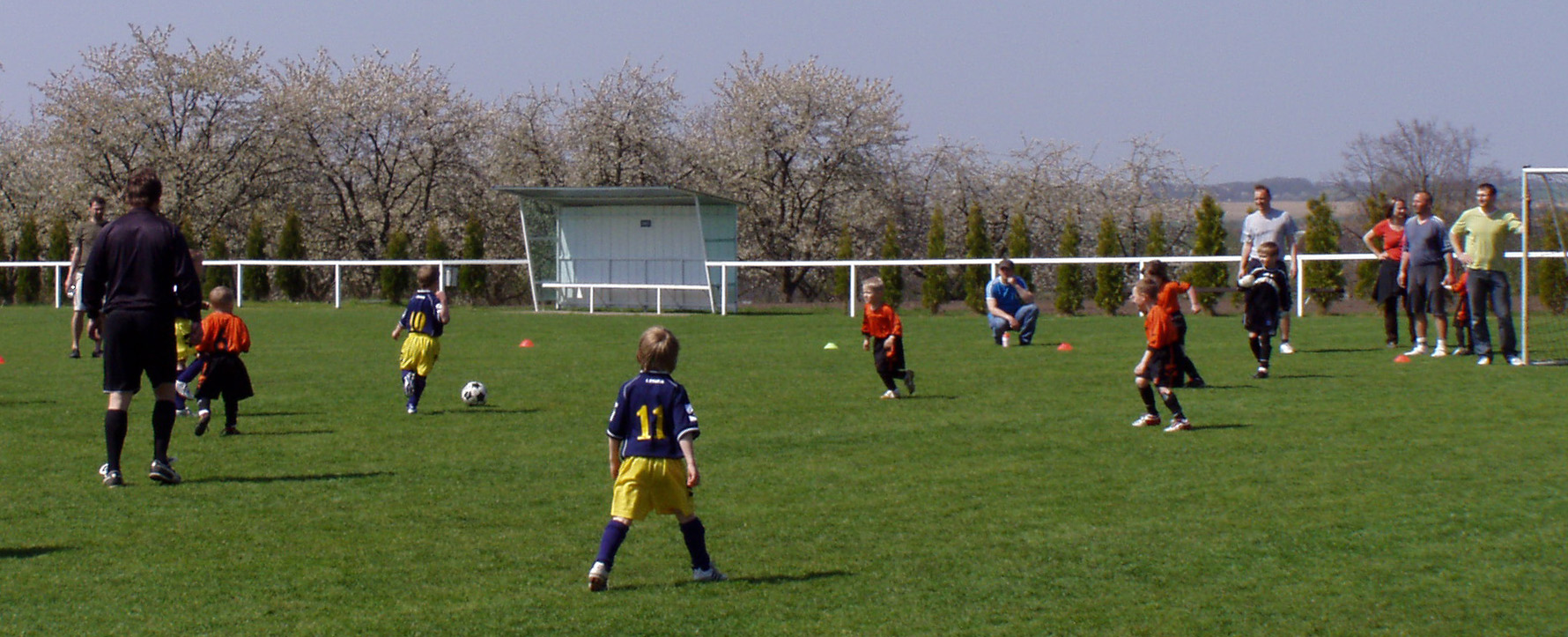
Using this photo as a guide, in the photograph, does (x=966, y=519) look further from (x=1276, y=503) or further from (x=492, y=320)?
(x=492, y=320)

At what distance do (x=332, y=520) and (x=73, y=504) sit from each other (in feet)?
4.80

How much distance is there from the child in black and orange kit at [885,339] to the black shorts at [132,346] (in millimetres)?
5806

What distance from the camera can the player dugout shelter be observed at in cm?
3044

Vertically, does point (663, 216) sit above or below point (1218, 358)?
above

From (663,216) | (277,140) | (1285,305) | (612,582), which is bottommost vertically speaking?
(612,582)

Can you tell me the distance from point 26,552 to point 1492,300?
12.8 m

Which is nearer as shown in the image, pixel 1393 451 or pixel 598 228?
pixel 1393 451

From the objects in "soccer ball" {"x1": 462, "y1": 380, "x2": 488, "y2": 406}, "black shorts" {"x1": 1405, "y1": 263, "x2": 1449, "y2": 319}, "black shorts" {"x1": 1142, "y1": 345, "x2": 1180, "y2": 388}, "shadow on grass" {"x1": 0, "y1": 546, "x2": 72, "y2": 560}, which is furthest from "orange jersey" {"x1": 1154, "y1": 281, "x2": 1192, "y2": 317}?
"shadow on grass" {"x1": 0, "y1": 546, "x2": 72, "y2": 560}

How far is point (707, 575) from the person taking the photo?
5535 millimetres

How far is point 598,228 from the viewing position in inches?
1254

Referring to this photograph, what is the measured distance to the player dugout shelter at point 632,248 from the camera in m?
30.4

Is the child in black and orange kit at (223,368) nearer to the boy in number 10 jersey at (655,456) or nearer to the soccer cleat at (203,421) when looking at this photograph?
the soccer cleat at (203,421)

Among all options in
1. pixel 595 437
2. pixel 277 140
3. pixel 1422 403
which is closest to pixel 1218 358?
pixel 1422 403

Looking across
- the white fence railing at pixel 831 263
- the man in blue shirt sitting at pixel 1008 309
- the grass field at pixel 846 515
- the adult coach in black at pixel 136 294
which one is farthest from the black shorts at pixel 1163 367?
the white fence railing at pixel 831 263
